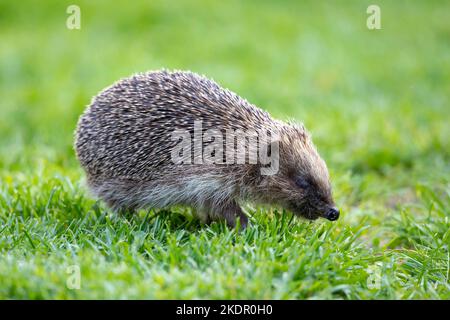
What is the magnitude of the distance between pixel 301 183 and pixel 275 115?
4405mm

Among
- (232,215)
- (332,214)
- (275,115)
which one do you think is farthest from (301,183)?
(275,115)

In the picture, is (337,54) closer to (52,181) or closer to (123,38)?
(123,38)

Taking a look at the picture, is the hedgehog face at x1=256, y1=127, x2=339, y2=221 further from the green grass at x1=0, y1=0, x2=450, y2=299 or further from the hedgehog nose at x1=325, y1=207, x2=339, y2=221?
the green grass at x1=0, y1=0, x2=450, y2=299

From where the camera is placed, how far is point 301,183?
6.28 metres

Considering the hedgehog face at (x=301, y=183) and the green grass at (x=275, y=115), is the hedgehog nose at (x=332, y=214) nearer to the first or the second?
the hedgehog face at (x=301, y=183)

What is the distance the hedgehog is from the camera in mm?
6321

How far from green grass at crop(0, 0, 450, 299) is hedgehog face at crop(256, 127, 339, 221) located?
0.61ft

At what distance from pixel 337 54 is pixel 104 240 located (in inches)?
395

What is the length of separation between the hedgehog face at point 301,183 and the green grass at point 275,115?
187 millimetres

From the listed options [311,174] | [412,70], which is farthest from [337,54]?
[311,174]

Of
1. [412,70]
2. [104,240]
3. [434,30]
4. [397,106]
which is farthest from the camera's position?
[434,30]

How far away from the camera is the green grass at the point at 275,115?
5117 millimetres

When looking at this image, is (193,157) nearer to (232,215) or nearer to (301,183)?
(232,215)
